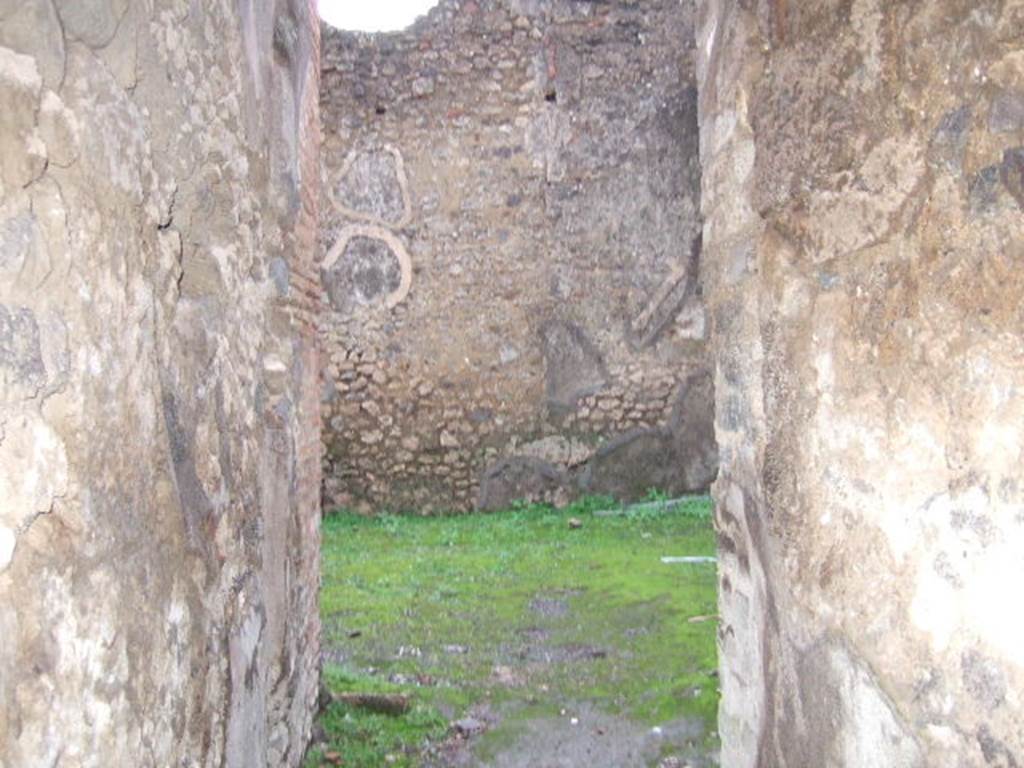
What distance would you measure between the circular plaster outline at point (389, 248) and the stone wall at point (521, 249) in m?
0.02

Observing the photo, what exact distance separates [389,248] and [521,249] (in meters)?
1.11

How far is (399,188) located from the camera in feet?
26.8

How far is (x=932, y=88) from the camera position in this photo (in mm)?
1623

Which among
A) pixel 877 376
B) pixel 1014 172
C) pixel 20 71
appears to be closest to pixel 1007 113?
pixel 1014 172

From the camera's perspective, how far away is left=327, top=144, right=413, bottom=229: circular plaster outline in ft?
26.8

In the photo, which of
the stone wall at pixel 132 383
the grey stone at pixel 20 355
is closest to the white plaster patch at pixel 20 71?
the stone wall at pixel 132 383

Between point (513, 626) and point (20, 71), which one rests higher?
point (20, 71)

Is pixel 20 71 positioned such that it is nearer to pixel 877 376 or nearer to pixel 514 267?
pixel 877 376

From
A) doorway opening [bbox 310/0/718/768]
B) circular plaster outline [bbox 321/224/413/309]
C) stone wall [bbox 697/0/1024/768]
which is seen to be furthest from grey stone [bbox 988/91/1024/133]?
circular plaster outline [bbox 321/224/413/309]

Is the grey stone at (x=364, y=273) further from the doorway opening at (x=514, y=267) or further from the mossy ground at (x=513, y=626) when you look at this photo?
the mossy ground at (x=513, y=626)

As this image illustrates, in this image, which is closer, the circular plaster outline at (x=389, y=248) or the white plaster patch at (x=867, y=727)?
the white plaster patch at (x=867, y=727)

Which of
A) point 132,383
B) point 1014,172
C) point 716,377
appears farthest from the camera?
point 716,377

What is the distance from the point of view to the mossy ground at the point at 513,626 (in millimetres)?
3809

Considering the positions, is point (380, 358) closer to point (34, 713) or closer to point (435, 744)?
point (435, 744)
